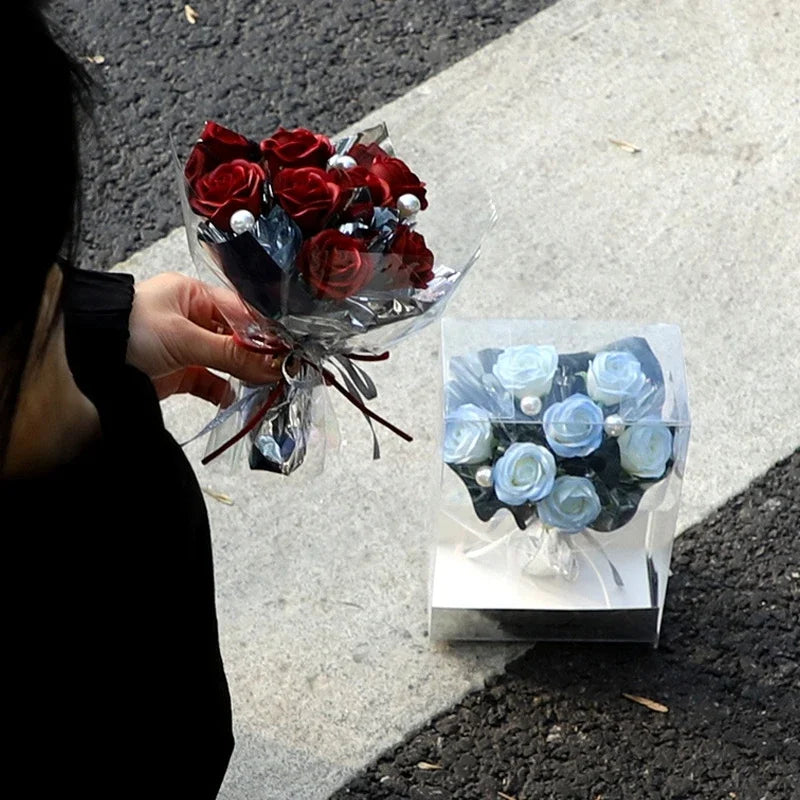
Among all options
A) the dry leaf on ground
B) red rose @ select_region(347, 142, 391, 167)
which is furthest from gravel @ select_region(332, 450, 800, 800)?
red rose @ select_region(347, 142, 391, 167)

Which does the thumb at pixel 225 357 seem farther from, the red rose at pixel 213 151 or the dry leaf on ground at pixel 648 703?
the dry leaf on ground at pixel 648 703

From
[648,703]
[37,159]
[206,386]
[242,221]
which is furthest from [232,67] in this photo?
[37,159]

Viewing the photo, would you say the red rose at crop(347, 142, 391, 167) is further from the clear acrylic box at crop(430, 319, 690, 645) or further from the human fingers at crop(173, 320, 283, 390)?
the clear acrylic box at crop(430, 319, 690, 645)

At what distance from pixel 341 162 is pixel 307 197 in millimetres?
109

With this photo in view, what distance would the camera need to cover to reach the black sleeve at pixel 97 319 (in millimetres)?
1622

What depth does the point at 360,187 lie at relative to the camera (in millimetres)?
1821

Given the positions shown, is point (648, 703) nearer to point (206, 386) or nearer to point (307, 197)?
point (206, 386)

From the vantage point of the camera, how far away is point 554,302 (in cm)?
299

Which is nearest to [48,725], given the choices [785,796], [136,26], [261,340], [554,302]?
[261,340]

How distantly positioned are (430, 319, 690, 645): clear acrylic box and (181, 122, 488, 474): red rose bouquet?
0.36 meters

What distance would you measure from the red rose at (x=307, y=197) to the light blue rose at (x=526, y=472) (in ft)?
2.05

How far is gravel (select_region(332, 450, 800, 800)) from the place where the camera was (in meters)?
2.32

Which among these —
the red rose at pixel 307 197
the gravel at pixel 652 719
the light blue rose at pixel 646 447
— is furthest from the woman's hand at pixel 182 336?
the gravel at pixel 652 719

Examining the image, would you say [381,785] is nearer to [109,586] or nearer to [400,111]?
[109,586]
